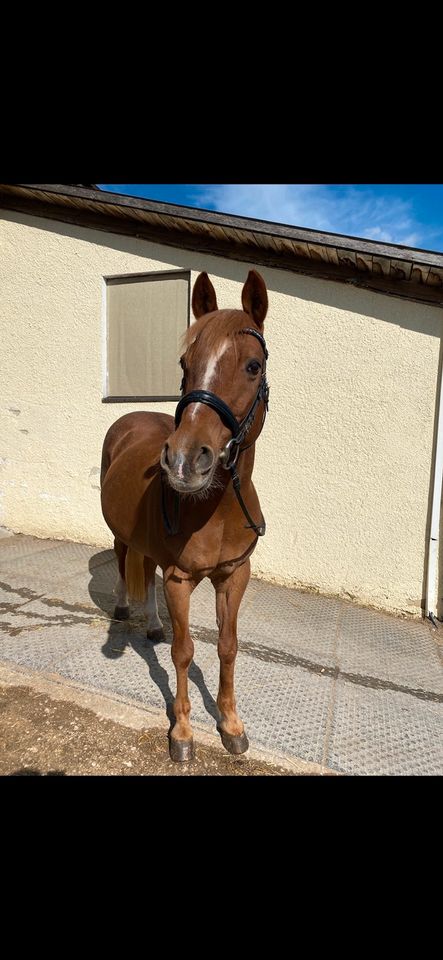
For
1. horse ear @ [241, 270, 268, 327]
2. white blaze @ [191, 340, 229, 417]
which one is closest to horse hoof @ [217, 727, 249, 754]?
white blaze @ [191, 340, 229, 417]

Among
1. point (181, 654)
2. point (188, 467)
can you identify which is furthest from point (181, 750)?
point (188, 467)

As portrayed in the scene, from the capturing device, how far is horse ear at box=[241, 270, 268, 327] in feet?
5.29

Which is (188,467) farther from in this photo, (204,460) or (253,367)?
(253,367)

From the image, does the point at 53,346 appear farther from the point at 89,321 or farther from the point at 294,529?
the point at 294,529

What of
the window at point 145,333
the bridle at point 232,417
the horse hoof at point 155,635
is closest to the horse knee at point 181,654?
the bridle at point 232,417

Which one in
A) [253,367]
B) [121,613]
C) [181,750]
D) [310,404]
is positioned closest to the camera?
[253,367]

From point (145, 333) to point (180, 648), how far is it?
4.01 m

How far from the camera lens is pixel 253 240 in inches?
163

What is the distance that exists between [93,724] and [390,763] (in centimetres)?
156

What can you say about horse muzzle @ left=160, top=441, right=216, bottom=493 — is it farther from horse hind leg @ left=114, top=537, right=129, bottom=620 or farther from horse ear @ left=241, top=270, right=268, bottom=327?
horse hind leg @ left=114, top=537, right=129, bottom=620

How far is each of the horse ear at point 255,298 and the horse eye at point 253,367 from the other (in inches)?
9.4

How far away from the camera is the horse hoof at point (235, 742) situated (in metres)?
2.07

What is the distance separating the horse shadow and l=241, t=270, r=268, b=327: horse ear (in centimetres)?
215

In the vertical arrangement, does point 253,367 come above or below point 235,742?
above
